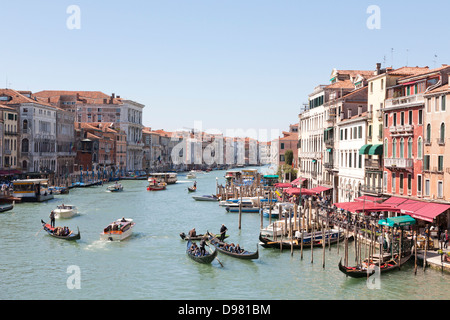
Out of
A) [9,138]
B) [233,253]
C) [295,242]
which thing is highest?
[9,138]

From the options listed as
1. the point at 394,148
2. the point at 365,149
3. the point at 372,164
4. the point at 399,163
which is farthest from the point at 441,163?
the point at 365,149

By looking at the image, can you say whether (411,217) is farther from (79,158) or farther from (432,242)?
(79,158)

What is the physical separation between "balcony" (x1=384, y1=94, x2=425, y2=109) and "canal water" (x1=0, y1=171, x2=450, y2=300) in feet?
23.2

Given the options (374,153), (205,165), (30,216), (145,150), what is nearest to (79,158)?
(145,150)

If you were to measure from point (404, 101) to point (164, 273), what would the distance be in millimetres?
13750

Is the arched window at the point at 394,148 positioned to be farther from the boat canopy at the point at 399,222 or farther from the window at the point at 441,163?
the boat canopy at the point at 399,222

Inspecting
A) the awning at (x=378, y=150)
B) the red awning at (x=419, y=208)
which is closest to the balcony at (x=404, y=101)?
the awning at (x=378, y=150)

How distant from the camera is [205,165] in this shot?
144 metres

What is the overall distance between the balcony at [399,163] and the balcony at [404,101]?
249cm

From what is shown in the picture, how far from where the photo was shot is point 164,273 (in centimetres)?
2105

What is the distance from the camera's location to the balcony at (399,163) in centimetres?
2552

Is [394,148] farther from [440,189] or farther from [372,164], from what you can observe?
[440,189]

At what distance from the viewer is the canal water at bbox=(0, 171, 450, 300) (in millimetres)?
18359
